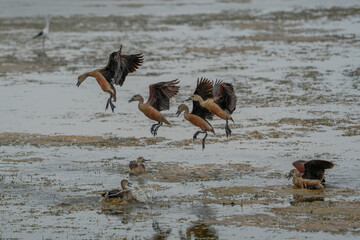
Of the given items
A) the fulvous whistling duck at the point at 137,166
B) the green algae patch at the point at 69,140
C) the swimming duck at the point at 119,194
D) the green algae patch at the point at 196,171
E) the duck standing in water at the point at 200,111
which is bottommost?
the green algae patch at the point at 69,140

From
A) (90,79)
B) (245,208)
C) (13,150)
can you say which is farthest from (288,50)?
(245,208)

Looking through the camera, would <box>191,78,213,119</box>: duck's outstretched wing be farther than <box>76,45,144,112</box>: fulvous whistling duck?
No

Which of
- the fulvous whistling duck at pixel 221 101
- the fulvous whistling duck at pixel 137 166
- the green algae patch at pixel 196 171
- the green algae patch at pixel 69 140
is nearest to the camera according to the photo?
the fulvous whistling duck at pixel 221 101

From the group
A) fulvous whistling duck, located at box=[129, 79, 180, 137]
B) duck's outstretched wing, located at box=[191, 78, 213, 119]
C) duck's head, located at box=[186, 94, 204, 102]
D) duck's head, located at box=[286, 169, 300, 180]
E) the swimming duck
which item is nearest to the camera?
the swimming duck

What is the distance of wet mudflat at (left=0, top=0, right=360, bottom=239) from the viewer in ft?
38.5

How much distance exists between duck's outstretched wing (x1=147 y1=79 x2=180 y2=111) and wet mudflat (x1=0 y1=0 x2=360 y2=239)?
133 cm

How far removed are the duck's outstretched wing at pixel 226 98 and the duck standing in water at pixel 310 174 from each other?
5.00 ft

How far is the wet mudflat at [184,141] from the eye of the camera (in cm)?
1173

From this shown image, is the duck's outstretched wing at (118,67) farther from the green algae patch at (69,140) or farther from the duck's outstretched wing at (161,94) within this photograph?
the green algae patch at (69,140)

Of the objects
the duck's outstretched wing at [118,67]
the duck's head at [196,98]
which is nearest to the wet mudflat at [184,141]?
the duck's head at [196,98]

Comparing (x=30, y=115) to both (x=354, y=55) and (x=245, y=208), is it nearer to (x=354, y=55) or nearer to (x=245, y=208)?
(x=245, y=208)

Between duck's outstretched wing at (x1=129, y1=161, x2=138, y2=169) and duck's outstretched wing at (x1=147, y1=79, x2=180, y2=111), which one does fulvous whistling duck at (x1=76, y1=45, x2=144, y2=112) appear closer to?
duck's outstretched wing at (x1=147, y1=79, x2=180, y2=111)

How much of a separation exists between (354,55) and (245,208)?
19380 mm

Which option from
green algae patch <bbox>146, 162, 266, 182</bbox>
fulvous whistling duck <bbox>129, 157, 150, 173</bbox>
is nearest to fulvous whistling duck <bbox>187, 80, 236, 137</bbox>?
green algae patch <bbox>146, 162, 266, 182</bbox>
